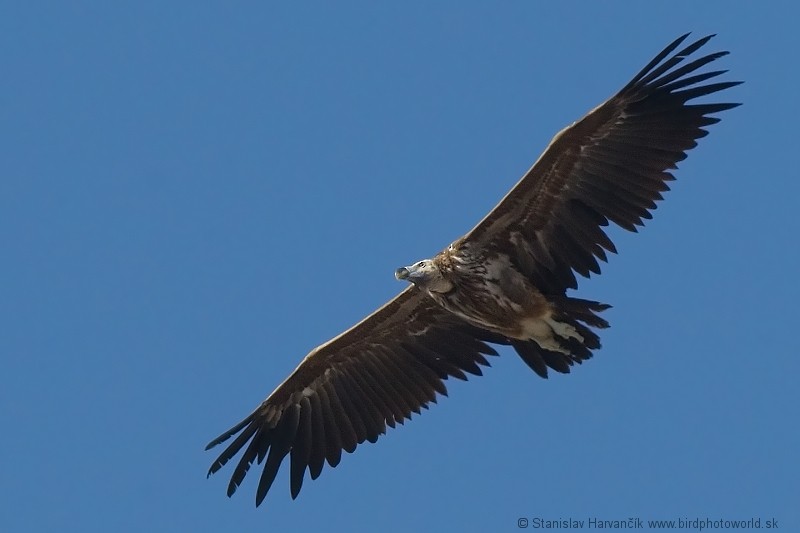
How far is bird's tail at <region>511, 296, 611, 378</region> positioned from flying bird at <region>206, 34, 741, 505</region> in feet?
0.06

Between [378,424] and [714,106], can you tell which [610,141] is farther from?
[378,424]

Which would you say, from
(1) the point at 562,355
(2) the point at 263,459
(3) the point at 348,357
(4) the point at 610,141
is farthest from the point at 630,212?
(2) the point at 263,459

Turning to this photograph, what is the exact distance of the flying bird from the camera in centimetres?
1883

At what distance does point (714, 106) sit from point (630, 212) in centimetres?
168

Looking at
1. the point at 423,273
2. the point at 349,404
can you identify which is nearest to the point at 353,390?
the point at 349,404

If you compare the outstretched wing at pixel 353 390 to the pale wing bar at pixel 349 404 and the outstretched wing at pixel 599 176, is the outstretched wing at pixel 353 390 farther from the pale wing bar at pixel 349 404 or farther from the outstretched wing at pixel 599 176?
the outstretched wing at pixel 599 176

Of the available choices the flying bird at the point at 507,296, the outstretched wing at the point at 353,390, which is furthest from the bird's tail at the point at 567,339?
the outstretched wing at the point at 353,390

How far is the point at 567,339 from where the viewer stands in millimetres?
19578

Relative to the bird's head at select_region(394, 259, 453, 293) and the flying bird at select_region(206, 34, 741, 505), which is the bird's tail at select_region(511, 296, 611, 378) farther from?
the bird's head at select_region(394, 259, 453, 293)

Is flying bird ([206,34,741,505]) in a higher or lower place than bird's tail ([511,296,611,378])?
higher

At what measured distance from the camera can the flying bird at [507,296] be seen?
1883cm

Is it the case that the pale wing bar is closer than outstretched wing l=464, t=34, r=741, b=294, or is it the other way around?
outstretched wing l=464, t=34, r=741, b=294

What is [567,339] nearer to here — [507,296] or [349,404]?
[507,296]

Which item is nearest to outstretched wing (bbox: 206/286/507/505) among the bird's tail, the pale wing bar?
the pale wing bar
